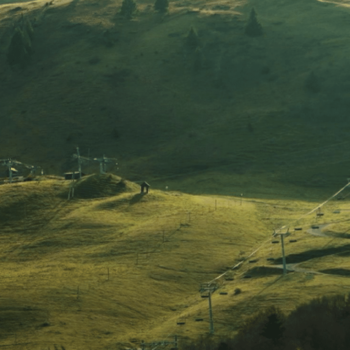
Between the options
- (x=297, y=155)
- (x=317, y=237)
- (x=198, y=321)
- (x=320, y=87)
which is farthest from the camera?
(x=320, y=87)

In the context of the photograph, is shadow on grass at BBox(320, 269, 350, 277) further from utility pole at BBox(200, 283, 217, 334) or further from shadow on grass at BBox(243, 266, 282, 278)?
utility pole at BBox(200, 283, 217, 334)

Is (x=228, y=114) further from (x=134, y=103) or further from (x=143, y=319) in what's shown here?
(x=143, y=319)

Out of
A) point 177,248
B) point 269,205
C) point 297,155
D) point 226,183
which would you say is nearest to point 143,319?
point 177,248

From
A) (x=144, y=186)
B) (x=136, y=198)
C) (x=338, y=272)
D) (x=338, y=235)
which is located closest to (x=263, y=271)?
(x=338, y=272)

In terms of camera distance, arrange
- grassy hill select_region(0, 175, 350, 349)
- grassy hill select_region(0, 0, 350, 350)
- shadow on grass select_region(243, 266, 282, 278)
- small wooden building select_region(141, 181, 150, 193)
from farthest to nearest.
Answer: small wooden building select_region(141, 181, 150, 193), shadow on grass select_region(243, 266, 282, 278), grassy hill select_region(0, 0, 350, 350), grassy hill select_region(0, 175, 350, 349)

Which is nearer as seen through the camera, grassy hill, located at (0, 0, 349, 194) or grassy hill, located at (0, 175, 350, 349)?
grassy hill, located at (0, 175, 350, 349)

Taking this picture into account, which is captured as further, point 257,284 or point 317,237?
point 317,237

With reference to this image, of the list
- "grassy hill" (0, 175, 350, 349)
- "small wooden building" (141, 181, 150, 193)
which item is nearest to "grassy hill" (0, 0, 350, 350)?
"grassy hill" (0, 175, 350, 349)

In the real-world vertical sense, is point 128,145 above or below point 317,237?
below
